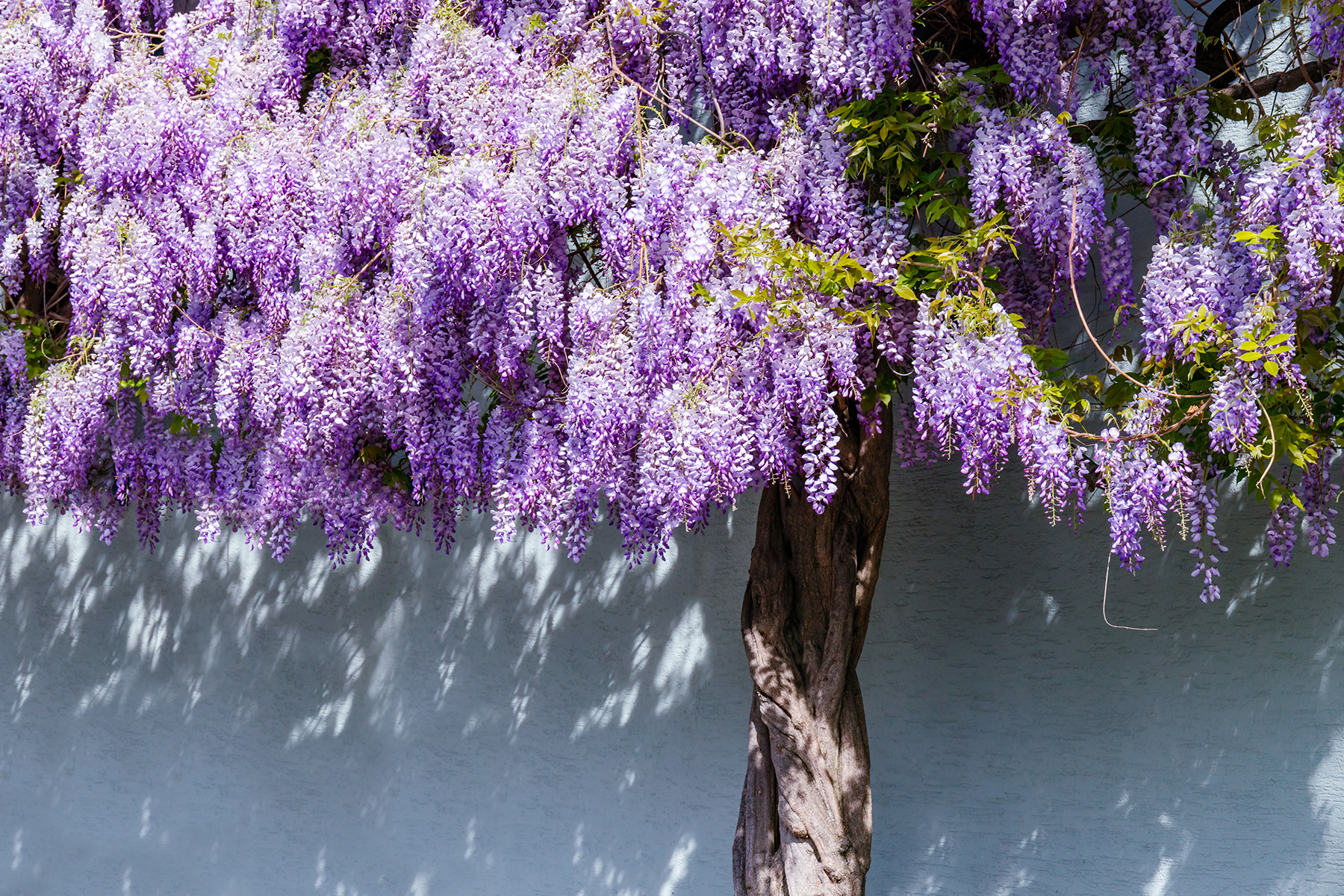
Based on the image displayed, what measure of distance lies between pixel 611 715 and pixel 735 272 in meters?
2.00

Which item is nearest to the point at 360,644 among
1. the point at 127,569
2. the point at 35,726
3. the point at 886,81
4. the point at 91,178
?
the point at 127,569

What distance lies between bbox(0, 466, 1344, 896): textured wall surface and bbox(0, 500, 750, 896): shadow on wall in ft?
0.04

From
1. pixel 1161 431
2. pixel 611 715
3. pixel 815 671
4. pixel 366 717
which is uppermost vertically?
pixel 1161 431

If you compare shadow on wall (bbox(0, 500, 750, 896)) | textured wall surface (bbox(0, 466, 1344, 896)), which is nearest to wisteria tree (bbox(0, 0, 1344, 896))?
textured wall surface (bbox(0, 466, 1344, 896))

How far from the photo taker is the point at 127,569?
186 inches

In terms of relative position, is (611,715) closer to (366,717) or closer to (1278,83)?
(366,717)

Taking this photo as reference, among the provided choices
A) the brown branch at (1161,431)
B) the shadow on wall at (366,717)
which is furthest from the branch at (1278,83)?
the shadow on wall at (366,717)

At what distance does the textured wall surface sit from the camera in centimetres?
340

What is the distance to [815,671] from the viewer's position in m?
3.25

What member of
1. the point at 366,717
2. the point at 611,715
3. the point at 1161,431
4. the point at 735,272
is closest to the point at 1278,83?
the point at 1161,431

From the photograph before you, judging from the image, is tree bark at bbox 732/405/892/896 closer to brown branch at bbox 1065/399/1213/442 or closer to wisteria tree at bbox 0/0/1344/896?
wisteria tree at bbox 0/0/1344/896

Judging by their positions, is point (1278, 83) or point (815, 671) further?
point (815, 671)

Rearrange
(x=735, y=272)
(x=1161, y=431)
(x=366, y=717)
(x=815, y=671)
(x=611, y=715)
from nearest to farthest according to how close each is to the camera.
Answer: (x=1161, y=431) → (x=735, y=272) → (x=815, y=671) → (x=611, y=715) → (x=366, y=717)

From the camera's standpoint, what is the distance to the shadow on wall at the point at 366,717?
4008 mm
